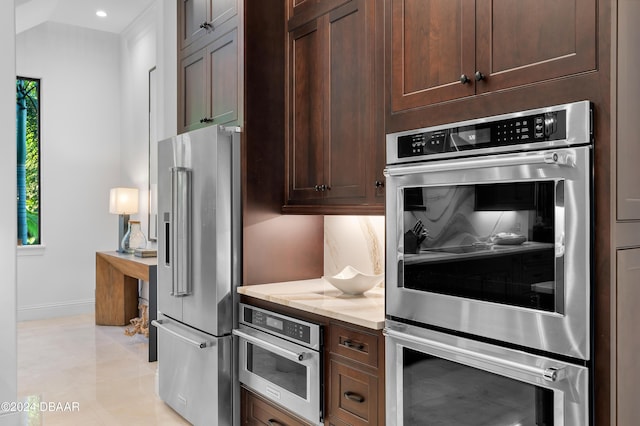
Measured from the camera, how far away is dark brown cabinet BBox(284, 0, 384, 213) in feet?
7.86

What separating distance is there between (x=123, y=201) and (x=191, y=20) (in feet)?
9.31

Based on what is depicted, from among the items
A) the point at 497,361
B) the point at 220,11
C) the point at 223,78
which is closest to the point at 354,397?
the point at 497,361

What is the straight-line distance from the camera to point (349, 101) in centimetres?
254

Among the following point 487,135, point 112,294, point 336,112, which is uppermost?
point 336,112

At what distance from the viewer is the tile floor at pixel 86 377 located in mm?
3355

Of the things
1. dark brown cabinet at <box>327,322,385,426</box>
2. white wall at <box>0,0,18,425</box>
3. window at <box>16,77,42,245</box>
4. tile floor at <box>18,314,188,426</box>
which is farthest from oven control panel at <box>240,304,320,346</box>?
window at <box>16,77,42,245</box>

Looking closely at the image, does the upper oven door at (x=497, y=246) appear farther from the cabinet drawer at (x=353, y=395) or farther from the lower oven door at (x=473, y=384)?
the cabinet drawer at (x=353, y=395)

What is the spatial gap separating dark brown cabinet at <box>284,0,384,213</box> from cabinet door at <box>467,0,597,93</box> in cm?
56

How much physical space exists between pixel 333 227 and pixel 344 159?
71cm

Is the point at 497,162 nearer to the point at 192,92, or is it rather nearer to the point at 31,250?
the point at 192,92

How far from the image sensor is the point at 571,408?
1.46m

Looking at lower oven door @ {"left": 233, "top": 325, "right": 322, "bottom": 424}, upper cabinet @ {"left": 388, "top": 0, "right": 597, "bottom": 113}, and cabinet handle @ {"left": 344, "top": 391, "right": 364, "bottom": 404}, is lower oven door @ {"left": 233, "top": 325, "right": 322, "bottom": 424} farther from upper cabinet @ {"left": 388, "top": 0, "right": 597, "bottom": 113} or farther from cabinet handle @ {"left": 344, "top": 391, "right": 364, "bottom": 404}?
upper cabinet @ {"left": 388, "top": 0, "right": 597, "bottom": 113}

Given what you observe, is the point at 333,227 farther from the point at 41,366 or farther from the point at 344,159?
the point at 41,366

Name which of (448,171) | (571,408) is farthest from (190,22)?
(571,408)
